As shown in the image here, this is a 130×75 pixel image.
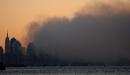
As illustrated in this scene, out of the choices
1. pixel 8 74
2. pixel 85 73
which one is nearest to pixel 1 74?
pixel 8 74

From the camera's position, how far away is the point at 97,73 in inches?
4938

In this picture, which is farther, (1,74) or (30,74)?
(30,74)

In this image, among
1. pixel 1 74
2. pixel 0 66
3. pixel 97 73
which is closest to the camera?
pixel 1 74

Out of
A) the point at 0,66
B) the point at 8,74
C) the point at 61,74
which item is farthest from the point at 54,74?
the point at 0,66

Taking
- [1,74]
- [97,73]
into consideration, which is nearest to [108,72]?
[97,73]

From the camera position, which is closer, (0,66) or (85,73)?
(85,73)

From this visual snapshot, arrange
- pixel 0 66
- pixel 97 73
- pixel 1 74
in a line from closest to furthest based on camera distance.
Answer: pixel 1 74, pixel 97 73, pixel 0 66

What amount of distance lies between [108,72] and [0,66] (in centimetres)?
5758

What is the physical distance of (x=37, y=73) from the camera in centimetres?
12938

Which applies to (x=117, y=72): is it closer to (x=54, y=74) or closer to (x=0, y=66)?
(x=54, y=74)

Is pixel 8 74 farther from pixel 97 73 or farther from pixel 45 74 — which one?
pixel 97 73

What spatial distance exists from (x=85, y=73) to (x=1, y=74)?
24.1 m

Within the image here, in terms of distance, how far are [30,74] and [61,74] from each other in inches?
432

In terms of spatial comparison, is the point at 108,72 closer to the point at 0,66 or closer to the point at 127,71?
the point at 127,71
